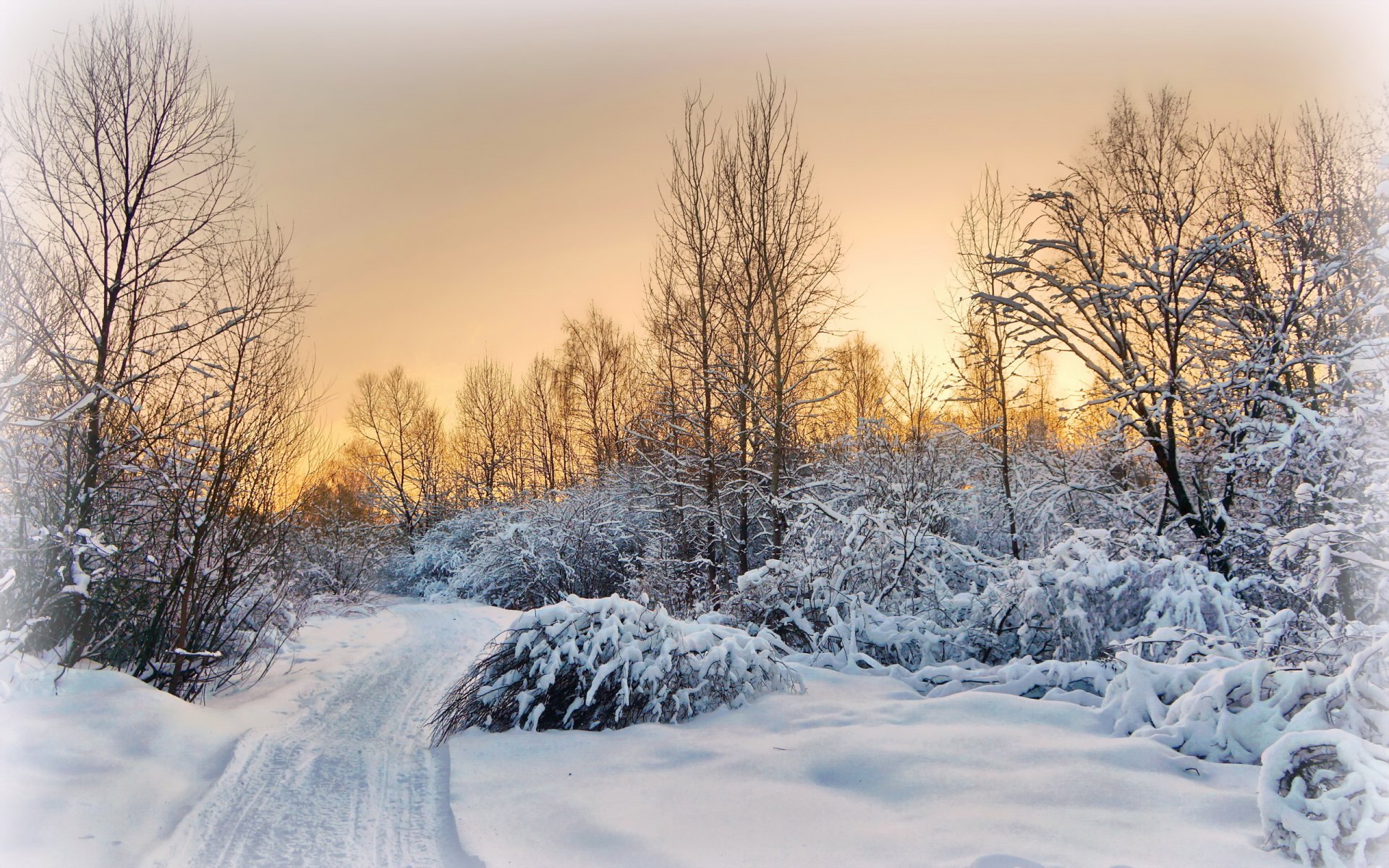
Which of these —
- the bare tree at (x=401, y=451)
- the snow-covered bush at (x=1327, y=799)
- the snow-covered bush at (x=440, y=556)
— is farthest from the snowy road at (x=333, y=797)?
the bare tree at (x=401, y=451)

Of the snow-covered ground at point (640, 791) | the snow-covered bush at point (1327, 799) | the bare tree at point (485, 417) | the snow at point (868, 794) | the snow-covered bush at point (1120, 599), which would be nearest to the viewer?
the snow-covered bush at point (1327, 799)

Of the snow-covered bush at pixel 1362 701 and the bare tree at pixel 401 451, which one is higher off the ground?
the bare tree at pixel 401 451

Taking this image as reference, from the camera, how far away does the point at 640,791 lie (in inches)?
166

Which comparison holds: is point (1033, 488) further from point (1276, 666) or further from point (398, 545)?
point (398, 545)

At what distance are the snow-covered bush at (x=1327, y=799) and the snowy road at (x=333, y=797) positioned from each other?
3497mm

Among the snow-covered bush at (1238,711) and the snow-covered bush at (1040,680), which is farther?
the snow-covered bush at (1040,680)

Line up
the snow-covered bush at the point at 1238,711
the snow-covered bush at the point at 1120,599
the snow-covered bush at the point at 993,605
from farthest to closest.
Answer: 1. the snow-covered bush at the point at 993,605
2. the snow-covered bush at the point at 1120,599
3. the snow-covered bush at the point at 1238,711

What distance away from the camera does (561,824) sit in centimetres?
387

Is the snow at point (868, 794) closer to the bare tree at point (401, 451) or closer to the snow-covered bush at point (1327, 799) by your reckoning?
the snow-covered bush at point (1327, 799)

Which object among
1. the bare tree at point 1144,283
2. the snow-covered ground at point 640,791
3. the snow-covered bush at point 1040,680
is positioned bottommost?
the snow-covered ground at point 640,791

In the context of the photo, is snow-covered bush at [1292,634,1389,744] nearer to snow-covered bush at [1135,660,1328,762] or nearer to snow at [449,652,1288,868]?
snow-covered bush at [1135,660,1328,762]

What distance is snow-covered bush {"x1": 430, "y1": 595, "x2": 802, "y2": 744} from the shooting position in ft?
18.4

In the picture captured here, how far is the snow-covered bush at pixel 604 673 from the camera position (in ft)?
18.4

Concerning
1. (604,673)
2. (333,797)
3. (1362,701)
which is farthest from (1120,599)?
(333,797)
